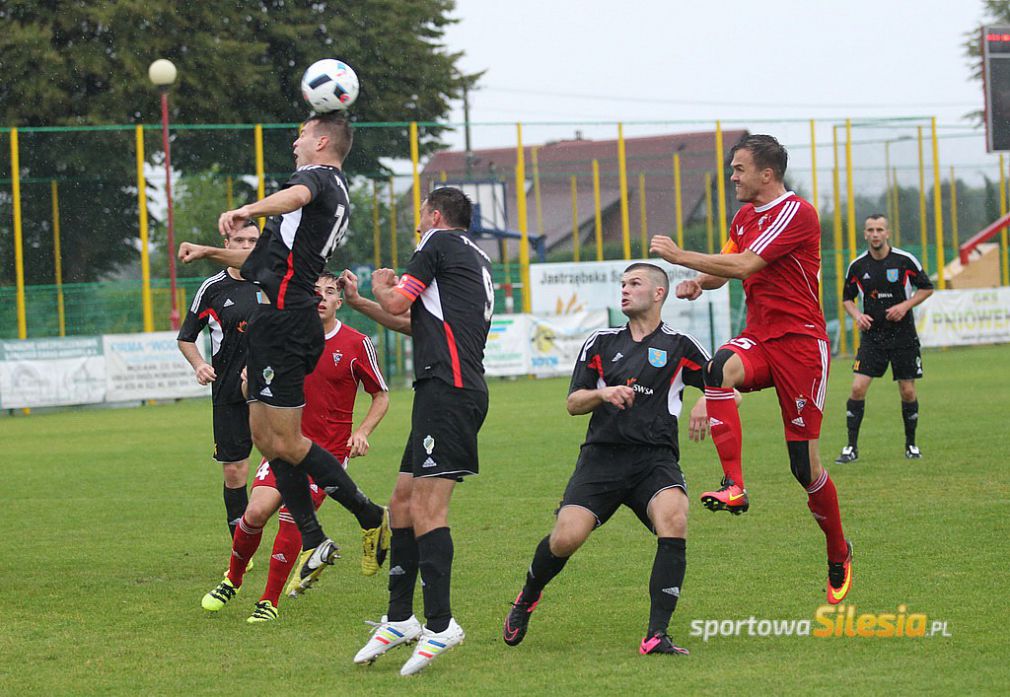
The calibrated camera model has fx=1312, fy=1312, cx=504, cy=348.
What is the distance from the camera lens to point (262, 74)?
110 ft

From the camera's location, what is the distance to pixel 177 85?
31969 mm

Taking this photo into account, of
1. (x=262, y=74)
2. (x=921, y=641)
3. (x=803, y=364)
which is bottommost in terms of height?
(x=921, y=641)

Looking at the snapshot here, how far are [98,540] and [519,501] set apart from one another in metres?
3.26

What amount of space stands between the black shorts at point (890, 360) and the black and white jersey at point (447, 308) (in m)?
7.83

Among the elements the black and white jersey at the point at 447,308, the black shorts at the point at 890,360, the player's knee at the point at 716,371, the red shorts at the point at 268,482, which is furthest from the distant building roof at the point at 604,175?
the black and white jersey at the point at 447,308

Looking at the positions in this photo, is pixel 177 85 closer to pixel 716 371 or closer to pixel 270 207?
pixel 716 371

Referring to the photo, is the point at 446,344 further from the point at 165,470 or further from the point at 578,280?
the point at 578,280

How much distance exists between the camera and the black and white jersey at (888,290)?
42.3 feet

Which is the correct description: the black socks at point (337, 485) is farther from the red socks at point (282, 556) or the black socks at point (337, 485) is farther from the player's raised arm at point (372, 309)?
the player's raised arm at point (372, 309)

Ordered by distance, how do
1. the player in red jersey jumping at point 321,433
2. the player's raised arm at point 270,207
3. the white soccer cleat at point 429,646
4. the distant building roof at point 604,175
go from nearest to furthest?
the player's raised arm at point 270,207
the white soccer cleat at point 429,646
the player in red jersey jumping at point 321,433
the distant building roof at point 604,175

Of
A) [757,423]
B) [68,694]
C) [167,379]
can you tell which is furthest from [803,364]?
[167,379]

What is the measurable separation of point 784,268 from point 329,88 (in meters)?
2.51

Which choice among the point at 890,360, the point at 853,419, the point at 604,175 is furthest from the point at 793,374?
the point at 604,175

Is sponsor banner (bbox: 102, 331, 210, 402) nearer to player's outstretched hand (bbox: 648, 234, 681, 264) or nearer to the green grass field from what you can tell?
the green grass field
